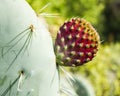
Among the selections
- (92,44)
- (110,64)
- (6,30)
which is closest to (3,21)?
(6,30)

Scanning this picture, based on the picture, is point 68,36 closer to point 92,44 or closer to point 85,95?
point 92,44

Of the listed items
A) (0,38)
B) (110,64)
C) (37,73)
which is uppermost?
(0,38)

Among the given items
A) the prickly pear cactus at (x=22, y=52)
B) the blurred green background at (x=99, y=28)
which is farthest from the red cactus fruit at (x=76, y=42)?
the blurred green background at (x=99, y=28)

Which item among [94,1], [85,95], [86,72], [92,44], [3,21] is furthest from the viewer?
[94,1]

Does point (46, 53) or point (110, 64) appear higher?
point (46, 53)

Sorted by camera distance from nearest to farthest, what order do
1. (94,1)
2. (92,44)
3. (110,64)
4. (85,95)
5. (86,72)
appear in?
(92,44) < (85,95) < (86,72) < (110,64) < (94,1)

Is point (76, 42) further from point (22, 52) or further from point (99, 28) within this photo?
point (99, 28)
